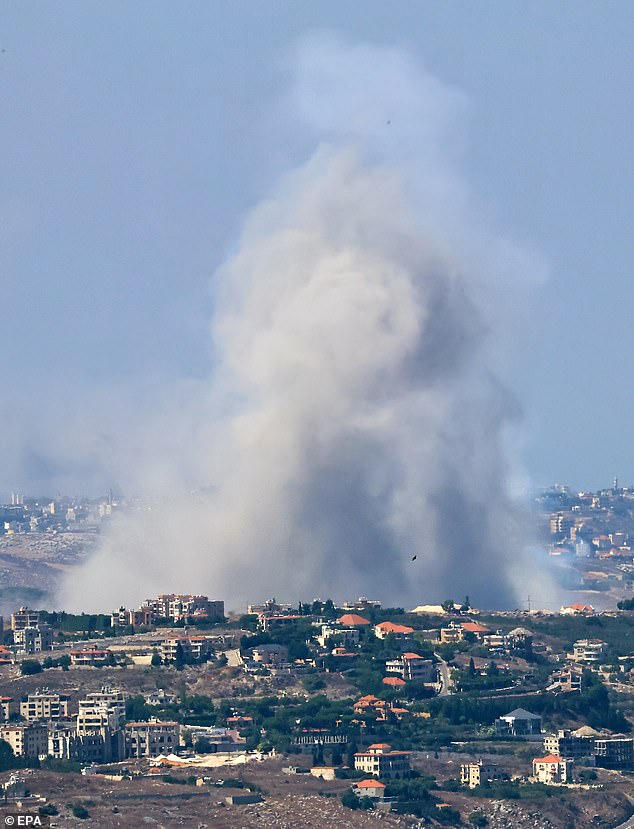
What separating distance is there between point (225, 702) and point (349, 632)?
1336 centimetres

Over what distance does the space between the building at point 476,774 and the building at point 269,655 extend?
18.9 meters

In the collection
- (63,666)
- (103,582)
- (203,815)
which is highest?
(103,582)

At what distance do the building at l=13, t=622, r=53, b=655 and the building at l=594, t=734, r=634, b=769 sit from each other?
27.7 m

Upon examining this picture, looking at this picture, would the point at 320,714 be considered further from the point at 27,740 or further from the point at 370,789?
the point at 370,789

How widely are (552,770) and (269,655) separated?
20.4m

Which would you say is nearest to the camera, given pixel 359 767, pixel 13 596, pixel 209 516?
pixel 359 767

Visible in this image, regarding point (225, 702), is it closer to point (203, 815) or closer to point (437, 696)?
point (437, 696)

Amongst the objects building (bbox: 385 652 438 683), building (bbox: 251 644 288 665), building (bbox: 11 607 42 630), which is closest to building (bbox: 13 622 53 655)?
building (bbox: 11 607 42 630)

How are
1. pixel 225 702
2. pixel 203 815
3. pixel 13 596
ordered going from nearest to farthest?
pixel 203 815
pixel 225 702
pixel 13 596

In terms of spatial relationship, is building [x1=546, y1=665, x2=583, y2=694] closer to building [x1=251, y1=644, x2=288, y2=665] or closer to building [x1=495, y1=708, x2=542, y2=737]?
building [x1=495, y1=708, x2=542, y2=737]

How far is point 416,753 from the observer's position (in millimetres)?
102750

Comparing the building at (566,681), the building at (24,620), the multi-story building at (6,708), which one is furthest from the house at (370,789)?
the building at (24,620)

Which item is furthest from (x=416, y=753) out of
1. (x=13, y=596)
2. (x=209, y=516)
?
(x=13, y=596)

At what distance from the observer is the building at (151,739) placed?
103 metres
